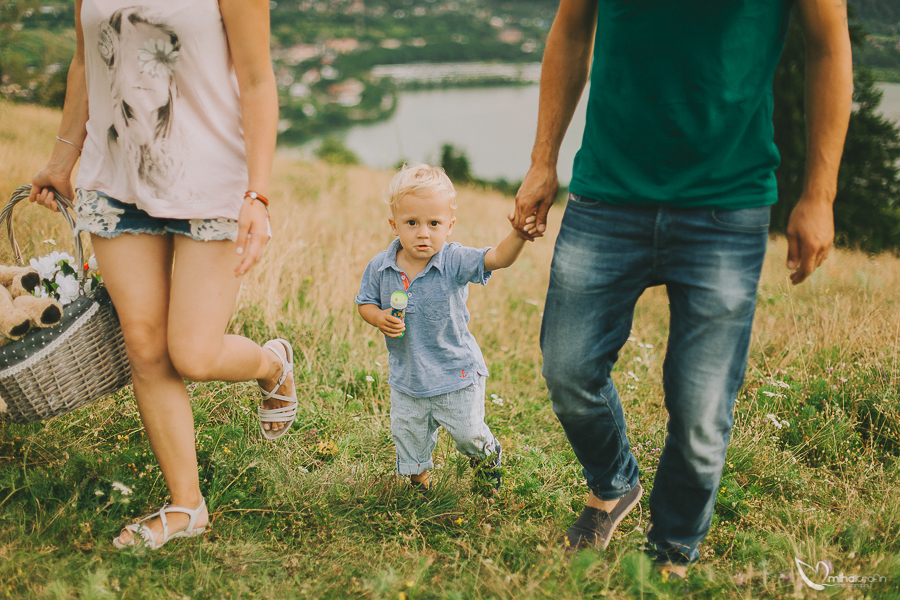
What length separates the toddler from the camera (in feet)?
7.32

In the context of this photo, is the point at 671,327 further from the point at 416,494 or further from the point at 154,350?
the point at 154,350

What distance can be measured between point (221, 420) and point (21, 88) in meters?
10.3

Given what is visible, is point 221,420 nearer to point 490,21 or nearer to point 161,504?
point 161,504

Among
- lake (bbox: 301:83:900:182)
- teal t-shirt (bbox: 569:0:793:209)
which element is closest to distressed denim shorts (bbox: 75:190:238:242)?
teal t-shirt (bbox: 569:0:793:209)

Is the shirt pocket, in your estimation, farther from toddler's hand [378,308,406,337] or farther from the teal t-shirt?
the teal t-shirt

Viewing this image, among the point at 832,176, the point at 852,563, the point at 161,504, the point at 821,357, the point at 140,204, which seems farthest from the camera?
the point at 821,357

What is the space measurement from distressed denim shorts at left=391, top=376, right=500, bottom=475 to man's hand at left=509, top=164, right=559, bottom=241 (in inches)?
26.9

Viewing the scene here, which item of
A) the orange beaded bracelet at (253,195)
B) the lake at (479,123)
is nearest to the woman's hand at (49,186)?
the orange beaded bracelet at (253,195)

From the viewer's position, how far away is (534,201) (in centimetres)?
211

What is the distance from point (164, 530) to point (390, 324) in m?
1.11

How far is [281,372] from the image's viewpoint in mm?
2574

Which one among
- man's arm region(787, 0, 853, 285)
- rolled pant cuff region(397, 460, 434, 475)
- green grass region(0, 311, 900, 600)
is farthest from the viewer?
rolled pant cuff region(397, 460, 434, 475)

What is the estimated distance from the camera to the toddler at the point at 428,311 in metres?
2.23

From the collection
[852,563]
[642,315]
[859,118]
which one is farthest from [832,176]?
[859,118]
